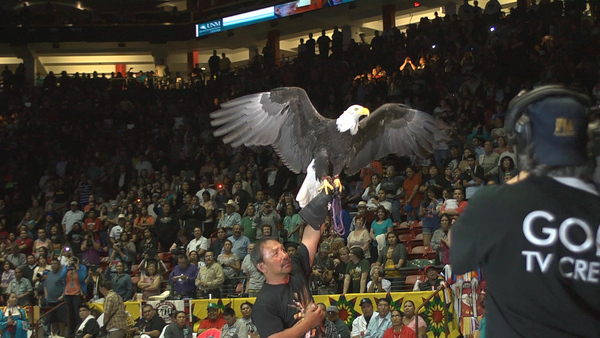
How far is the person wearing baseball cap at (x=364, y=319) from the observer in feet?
29.6

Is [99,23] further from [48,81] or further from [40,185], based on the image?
[40,185]

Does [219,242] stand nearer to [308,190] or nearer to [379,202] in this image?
[379,202]

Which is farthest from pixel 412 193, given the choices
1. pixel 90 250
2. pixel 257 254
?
pixel 257 254

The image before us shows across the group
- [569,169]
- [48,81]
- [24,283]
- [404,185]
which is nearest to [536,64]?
[404,185]

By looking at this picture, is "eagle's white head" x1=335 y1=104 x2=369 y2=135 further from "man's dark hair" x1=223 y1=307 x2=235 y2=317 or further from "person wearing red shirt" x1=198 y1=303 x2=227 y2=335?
"person wearing red shirt" x1=198 y1=303 x2=227 y2=335

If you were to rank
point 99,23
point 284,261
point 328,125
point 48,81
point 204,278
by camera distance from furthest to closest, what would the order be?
1. point 99,23
2. point 48,81
3. point 204,278
4. point 328,125
5. point 284,261

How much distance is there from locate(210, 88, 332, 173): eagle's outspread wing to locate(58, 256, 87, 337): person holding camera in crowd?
6.37m

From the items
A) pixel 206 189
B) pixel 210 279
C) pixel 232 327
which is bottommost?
pixel 232 327

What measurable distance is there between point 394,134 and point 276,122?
100 centimetres

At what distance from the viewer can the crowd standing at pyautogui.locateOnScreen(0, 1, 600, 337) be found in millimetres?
10688

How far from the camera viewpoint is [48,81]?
895 inches

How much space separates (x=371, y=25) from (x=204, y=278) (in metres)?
14.2

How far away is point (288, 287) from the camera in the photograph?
346 centimetres

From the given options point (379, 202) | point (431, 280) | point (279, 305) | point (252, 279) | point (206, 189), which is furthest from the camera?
point (206, 189)
